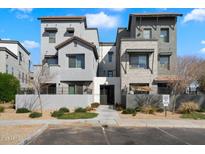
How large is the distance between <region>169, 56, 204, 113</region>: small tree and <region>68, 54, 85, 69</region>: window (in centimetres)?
993

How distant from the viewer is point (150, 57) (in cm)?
3198

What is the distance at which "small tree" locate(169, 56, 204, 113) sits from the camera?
28.0 metres

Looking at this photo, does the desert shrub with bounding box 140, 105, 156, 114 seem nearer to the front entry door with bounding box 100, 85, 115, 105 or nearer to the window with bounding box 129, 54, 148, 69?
the window with bounding box 129, 54, 148, 69

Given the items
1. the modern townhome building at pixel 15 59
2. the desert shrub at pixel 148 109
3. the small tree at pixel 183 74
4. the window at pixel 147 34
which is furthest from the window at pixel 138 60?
the modern townhome building at pixel 15 59

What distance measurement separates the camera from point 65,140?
41.9 ft

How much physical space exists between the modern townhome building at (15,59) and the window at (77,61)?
20.7 ft

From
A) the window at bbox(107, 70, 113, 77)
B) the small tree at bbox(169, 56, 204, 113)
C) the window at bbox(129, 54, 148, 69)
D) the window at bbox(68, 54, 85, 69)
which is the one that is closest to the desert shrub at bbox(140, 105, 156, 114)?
the small tree at bbox(169, 56, 204, 113)

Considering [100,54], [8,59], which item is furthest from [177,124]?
[8,59]

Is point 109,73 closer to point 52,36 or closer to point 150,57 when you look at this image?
point 52,36

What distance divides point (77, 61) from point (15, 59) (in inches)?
652

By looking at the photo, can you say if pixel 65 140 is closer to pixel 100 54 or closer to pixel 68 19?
pixel 68 19

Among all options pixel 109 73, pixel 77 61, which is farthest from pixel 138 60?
pixel 109 73

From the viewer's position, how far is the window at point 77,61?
33.4m
